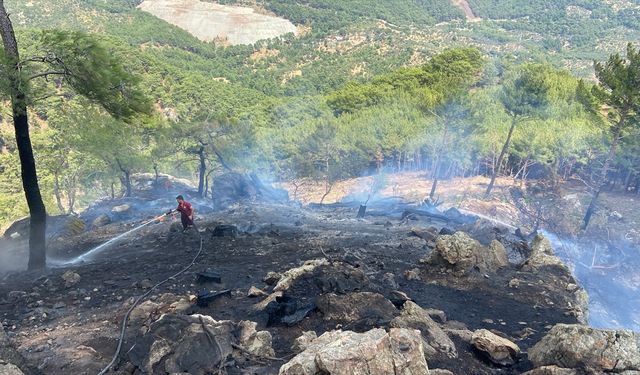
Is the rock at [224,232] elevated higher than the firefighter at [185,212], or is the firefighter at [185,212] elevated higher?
the firefighter at [185,212]

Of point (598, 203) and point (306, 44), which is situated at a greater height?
point (306, 44)

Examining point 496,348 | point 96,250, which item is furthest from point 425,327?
point 96,250

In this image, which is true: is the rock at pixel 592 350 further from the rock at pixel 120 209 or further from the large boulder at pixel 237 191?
the rock at pixel 120 209

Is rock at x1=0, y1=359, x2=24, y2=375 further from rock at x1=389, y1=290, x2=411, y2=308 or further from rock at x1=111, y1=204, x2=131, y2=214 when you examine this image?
rock at x1=111, y1=204, x2=131, y2=214

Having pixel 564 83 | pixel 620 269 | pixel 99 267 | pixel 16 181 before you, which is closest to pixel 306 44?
pixel 564 83

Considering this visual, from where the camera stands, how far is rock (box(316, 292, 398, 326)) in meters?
6.99

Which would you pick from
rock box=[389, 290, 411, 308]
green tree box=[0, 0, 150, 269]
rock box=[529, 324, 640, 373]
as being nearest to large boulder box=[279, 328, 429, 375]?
rock box=[529, 324, 640, 373]

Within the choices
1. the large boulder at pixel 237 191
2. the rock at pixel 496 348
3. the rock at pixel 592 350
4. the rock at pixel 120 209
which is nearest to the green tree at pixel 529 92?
the large boulder at pixel 237 191

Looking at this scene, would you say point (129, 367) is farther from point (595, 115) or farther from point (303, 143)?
point (303, 143)

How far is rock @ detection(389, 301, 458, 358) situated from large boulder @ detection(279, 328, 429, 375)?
1596 mm

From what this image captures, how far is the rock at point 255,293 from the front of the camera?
829 cm

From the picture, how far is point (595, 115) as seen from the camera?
2422cm

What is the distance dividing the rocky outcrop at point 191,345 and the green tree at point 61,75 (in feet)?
17.7

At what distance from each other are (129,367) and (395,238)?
1028 cm
